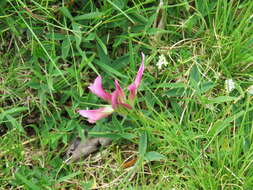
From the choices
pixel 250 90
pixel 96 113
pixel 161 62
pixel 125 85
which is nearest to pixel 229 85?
pixel 250 90

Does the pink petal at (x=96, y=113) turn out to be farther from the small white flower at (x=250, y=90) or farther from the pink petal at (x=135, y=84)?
the small white flower at (x=250, y=90)

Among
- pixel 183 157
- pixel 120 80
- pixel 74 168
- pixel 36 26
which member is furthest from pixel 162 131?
pixel 36 26

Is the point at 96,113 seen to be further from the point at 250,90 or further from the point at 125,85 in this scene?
the point at 250,90

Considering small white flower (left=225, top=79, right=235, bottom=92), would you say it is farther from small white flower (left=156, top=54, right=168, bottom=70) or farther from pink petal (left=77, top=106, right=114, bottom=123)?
pink petal (left=77, top=106, right=114, bottom=123)

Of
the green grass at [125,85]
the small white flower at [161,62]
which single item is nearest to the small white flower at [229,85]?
the green grass at [125,85]

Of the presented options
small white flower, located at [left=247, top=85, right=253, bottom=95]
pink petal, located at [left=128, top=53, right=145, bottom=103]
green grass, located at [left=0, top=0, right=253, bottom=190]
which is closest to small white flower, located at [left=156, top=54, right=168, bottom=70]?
green grass, located at [left=0, top=0, right=253, bottom=190]

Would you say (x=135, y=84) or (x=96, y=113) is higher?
(x=135, y=84)

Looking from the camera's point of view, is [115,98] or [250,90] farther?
[250,90]
